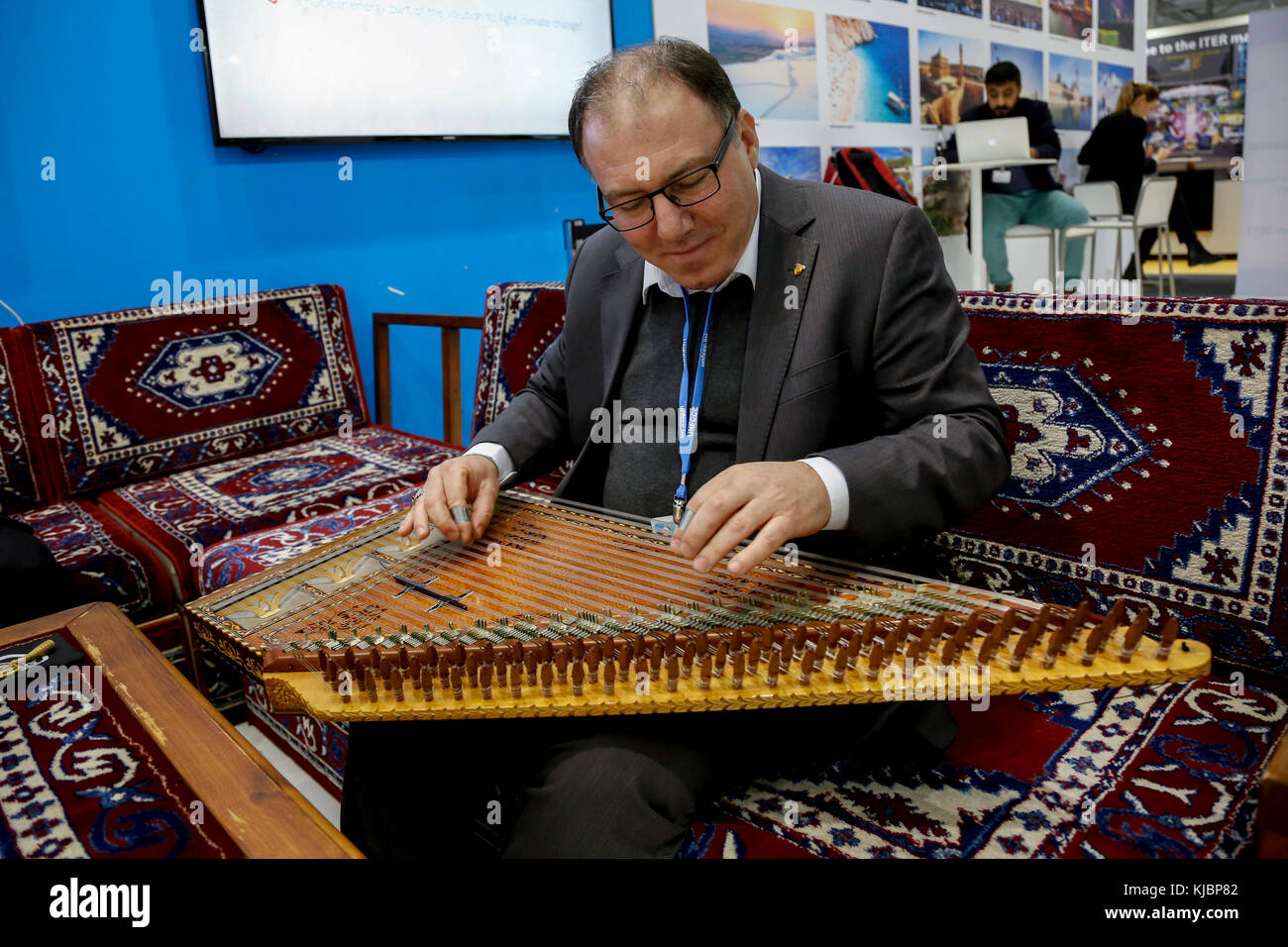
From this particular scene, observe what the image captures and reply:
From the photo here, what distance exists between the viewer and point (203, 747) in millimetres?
1236

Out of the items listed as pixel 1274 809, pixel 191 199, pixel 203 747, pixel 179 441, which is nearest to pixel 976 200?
pixel 191 199

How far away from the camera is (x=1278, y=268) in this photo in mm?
3113

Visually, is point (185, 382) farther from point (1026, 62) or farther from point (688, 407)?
point (1026, 62)

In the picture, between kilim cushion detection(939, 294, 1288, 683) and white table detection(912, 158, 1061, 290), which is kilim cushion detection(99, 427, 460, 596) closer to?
kilim cushion detection(939, 294, 1288, 683)

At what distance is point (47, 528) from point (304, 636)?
1867 millimetres

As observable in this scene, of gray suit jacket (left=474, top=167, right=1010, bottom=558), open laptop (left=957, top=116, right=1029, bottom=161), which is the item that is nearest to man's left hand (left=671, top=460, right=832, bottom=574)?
gray suit jacket (left=474, top=167, right=1010, bottom=558)

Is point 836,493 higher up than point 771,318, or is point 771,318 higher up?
point 771,318

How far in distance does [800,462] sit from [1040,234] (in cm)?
608

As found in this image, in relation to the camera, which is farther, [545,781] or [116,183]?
[116,183]

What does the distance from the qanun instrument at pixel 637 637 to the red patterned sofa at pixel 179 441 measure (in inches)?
50.7
